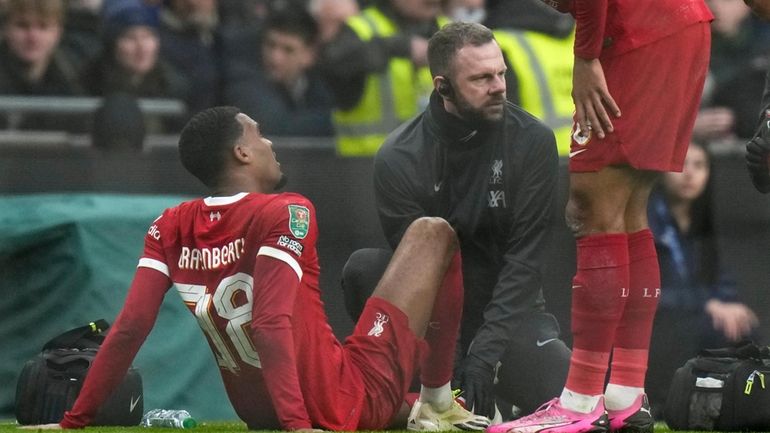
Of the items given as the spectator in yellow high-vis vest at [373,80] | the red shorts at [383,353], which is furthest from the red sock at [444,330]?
the spectator in yellow high-vis vest at [373,80]

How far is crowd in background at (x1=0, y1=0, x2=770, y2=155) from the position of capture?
8070 millimetres

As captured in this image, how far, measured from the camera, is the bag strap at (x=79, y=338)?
5.91 meters

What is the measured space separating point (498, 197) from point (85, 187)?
7.70ft

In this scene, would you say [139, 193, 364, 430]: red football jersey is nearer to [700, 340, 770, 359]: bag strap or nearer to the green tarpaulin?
[700, 340, 770, 359]: bag strap

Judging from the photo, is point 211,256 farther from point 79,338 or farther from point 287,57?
point 287,57

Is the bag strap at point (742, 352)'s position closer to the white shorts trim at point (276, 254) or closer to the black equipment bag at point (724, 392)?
the black equipment bag at point (724, 392)

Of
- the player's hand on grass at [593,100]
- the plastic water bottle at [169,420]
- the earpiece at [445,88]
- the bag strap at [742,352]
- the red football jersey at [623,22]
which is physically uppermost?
the red football jersey at [623,22]

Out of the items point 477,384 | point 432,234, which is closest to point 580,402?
point 477,384

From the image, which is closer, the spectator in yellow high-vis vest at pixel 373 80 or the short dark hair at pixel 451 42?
the short dark hair at pixel 451 42

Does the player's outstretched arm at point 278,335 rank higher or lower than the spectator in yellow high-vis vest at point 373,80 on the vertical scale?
lower

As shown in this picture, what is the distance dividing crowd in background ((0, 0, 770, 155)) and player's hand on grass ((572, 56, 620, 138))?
A: 10.7 ft

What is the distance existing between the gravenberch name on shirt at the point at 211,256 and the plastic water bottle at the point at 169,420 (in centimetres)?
85

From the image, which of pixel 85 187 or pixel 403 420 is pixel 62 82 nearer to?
pixel 85 187

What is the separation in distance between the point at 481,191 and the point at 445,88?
394 mm
